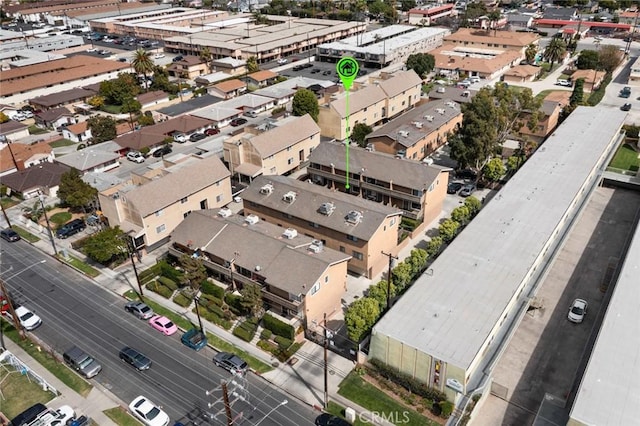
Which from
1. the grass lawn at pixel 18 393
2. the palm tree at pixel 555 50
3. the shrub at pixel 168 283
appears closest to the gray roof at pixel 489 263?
the shrub at pixel 168 283

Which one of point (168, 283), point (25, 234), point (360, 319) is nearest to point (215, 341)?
point (168, 283)

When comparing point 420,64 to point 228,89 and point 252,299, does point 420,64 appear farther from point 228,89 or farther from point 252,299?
point 252,299

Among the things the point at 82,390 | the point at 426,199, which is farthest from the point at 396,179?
the point at 82,390

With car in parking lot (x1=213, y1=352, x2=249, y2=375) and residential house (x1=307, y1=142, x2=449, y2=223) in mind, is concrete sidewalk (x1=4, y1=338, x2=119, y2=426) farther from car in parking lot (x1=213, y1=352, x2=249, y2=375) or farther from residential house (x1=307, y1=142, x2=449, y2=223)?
residential house (x1=307, y1=142, x2=449, y2=223)

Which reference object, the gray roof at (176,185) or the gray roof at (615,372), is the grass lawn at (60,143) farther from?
the gray roof at (615,372)

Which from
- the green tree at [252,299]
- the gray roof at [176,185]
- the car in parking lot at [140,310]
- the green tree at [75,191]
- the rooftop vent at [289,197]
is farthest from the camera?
the green tree at [75,191]

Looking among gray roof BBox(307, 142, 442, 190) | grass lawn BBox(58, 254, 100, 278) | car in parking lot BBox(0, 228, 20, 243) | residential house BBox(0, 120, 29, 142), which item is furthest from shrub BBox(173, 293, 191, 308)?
residential house BBox(0, 120, 29, 142)
